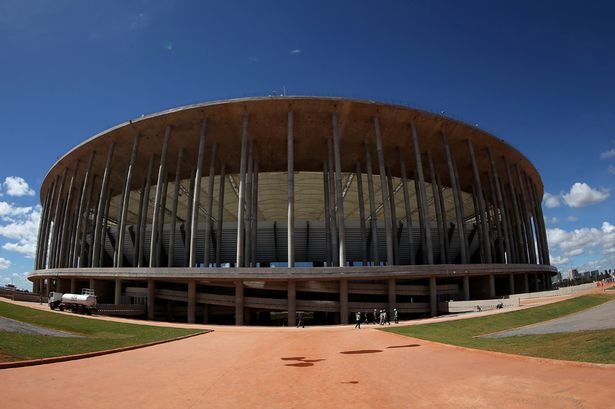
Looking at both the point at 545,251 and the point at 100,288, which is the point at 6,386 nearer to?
the point at 100,288

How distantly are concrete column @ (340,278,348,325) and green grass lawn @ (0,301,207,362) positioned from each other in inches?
536

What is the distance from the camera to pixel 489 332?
1933 cm

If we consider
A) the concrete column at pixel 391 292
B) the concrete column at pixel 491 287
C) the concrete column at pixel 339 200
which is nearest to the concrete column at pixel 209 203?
the concrete column at pixel 339 200

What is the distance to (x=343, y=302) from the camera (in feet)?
112

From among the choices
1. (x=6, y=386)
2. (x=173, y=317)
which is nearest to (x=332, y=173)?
(x=173, y=317)

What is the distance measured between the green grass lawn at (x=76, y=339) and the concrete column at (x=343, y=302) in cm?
1363

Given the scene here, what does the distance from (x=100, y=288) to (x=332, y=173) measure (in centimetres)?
2913

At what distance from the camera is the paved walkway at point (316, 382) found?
7727 millimetres

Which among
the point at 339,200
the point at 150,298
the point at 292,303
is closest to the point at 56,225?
the point at 150,298

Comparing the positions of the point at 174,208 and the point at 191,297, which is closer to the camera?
the point at 191,297

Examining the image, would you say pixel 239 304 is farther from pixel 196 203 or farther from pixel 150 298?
pixel 196 203

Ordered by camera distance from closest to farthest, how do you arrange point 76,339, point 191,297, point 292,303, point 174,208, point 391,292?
point 76,339 < point 292,303 < point 391,292 < point 191,297 < point 174,208

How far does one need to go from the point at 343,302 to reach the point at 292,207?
10.0 metres

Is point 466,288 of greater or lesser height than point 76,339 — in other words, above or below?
above
